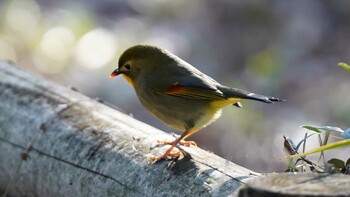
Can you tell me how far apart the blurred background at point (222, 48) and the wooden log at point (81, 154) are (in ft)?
8.24

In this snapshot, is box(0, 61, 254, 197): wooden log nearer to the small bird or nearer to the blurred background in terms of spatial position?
the small bird

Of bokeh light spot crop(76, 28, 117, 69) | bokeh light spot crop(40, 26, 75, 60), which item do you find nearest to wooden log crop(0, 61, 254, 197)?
bokeh light spot crop(76, 28, 117, 69)

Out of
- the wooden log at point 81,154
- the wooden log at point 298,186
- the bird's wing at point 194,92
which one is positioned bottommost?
the wooden log at point 298,186

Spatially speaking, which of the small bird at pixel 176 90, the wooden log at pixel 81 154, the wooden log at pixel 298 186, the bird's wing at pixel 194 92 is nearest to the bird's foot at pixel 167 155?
the wooden log at pixel 81 154

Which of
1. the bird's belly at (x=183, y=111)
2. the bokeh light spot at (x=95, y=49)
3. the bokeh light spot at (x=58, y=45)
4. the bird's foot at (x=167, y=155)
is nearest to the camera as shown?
the bird's foot at (x=167, y=155)

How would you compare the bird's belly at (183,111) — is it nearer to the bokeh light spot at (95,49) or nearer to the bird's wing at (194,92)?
the bird's wing at (194,92)

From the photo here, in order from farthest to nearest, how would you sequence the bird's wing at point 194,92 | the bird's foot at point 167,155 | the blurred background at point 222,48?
the blurred background at point 222,48 → the bird's wing at point 194,92 → the bird's foot at point 167,155

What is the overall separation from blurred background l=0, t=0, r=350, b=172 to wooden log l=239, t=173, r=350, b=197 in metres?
4.42

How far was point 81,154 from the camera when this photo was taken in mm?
4477

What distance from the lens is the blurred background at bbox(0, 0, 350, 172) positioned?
25.7ft

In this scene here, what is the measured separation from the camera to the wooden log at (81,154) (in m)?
3.87

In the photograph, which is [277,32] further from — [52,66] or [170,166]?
[170,166]

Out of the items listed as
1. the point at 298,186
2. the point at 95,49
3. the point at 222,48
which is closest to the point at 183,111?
the point at 298,186

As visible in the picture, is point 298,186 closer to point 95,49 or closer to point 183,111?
point 183,111
